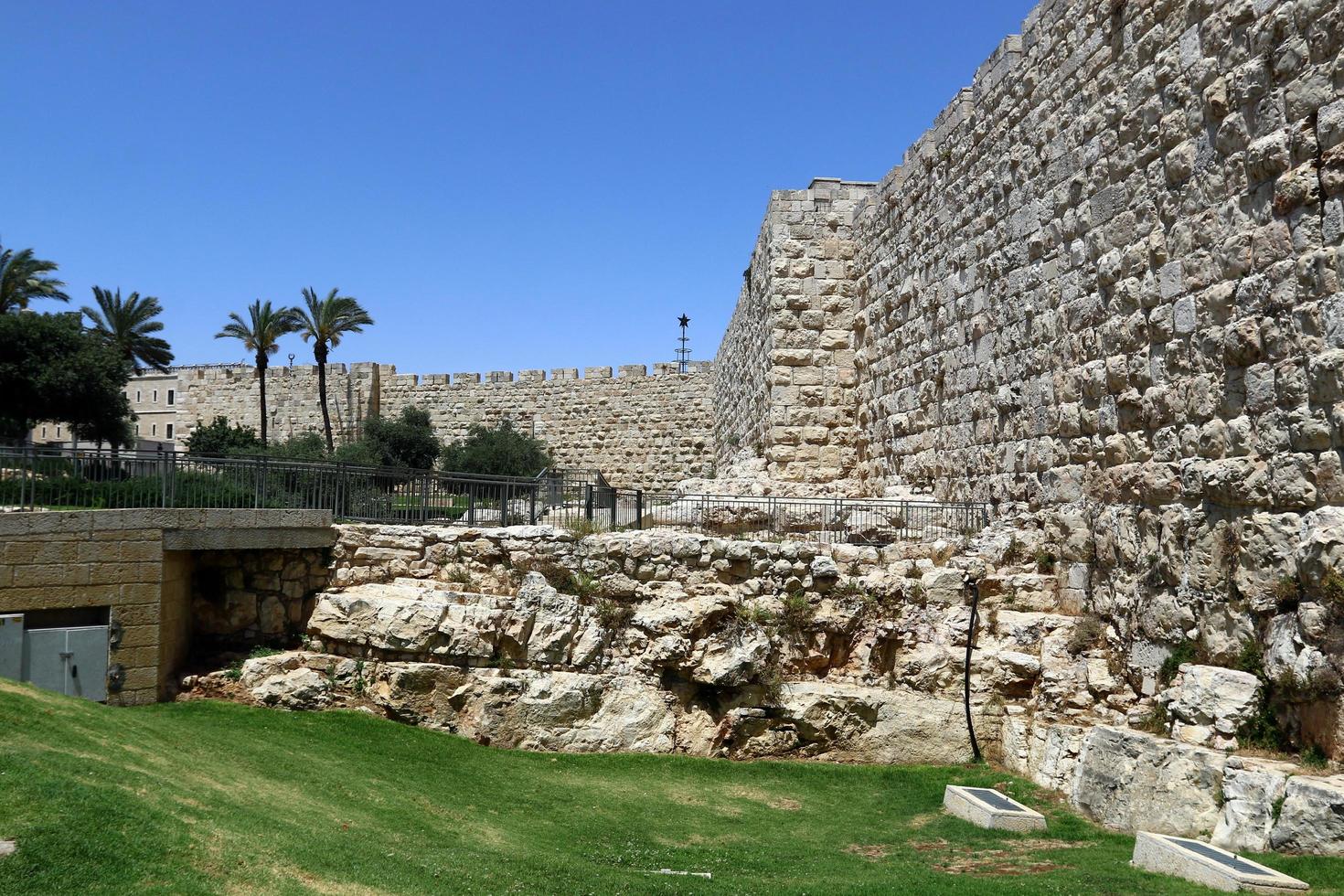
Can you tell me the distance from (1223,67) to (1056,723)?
5502mm

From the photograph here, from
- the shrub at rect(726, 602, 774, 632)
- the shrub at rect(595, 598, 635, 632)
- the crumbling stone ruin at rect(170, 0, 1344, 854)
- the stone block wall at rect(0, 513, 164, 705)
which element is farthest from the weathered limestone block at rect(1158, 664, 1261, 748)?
the stone block wall at rect(0, 513, 164, 705)

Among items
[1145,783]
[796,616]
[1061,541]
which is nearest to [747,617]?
[796,616]

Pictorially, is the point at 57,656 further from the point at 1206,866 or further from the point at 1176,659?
the point at 1176,659

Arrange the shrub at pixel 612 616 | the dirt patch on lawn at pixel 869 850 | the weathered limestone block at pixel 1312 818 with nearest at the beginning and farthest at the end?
1. the weathered limestone block at pixel 1312 818
2. the dirt patch on lawn at pixel 869 850
3. the shrub at pixel 612 616

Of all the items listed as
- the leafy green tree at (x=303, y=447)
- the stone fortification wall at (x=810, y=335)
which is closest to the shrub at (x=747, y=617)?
the stone fortification wall at (x=810, y=335)

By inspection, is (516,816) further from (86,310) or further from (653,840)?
(86,310)

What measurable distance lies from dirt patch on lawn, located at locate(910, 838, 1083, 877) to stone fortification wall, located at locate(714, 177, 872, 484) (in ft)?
26.3

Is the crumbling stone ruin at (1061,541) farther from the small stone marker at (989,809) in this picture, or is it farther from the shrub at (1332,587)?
the small stone marker at (989,809)

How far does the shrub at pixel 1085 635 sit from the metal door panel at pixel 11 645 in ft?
31.1

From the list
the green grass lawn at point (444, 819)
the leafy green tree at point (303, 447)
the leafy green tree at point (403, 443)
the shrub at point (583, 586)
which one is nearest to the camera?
the green grass lawn at point (444, 819)

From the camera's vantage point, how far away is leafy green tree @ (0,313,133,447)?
72.5ft

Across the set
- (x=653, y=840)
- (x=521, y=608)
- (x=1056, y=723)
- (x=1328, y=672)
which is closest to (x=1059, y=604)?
(x=1056, y=723)

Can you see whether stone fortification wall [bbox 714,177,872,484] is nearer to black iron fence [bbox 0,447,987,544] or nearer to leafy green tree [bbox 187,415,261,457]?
black iron fence [bbox 0,447,987,544]

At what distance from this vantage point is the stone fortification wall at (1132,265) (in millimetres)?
7195
